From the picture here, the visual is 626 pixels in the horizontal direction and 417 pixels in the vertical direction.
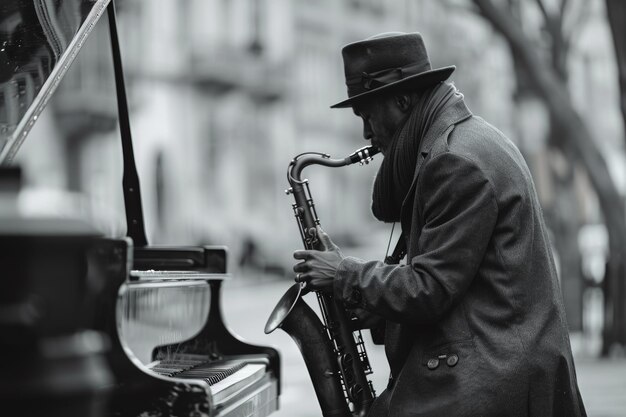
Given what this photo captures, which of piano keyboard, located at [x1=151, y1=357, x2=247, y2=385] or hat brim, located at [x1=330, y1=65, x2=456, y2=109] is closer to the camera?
hat brim, located at [x1=330, y1=65, x2=456, y2=109]

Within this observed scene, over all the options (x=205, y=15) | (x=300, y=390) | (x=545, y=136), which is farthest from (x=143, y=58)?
(x=300, y=390)

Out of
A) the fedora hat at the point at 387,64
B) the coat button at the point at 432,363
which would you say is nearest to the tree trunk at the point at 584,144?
the fedora hat at the point at 387,64

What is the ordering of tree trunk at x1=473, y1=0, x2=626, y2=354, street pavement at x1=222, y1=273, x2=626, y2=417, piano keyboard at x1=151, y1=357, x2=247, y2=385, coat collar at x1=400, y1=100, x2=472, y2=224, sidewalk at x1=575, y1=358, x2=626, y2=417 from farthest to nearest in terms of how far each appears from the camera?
tree trunk at x1=473, y1=0, x2=626, y2=354
street pavement at x1=222, y1=273, x2=626, y2=417
sidewalk at x1=575, y1=358, x2=626, y2=417
piano keyboard at x1=151, y1=357, x2=247, y2=385
coat collar at x1=400, y1=100, x2=472, y2=224

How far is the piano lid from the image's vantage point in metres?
3.24

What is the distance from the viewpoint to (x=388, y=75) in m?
3.61

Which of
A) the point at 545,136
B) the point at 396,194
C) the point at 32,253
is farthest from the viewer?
the point at 545,136

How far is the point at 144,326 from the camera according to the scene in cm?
418

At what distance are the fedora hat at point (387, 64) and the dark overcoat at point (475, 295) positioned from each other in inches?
10.2

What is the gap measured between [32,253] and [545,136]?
14.6 metres

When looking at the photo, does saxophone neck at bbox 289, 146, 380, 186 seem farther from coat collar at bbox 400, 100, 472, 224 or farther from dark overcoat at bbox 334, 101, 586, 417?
dark overcoat at bbox 334, 101, 586, 417

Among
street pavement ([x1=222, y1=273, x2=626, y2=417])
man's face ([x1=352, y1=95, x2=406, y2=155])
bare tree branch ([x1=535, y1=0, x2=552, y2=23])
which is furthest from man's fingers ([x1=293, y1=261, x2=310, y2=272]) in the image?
bare tree branch ([x1=535, y1=0, x2=552, y2=23])

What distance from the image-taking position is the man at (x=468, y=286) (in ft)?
10.7

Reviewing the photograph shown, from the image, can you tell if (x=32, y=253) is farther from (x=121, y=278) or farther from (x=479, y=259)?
(x=479, y=259)

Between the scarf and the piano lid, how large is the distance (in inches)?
43.4
